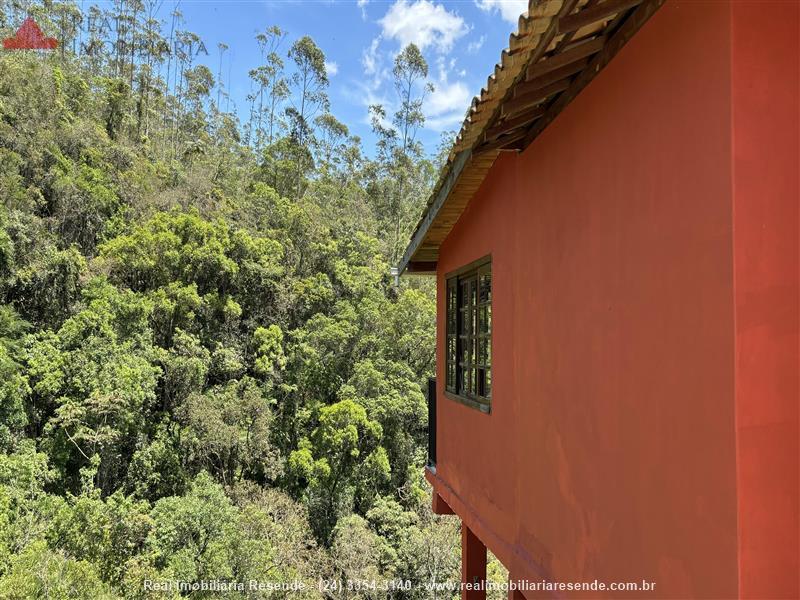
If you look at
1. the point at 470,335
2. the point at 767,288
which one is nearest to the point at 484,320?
the point at 470,335

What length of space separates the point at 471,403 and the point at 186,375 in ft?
43.6

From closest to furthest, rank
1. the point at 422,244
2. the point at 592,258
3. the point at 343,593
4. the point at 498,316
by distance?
the point at 592,258
the point at 498,316
the point at 422,244
the point at 343,593

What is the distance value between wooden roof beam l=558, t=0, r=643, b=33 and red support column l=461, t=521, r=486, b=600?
415 cm

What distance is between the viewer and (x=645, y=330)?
5.91 feet

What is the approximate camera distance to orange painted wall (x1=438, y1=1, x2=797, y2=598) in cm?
139

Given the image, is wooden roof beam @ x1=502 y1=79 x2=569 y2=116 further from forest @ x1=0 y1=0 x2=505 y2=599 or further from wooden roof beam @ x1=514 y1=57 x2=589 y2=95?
forest @ x1=0 y1=0 x2=505 y2=599

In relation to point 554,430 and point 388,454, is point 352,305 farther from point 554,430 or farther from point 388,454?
point 554,430

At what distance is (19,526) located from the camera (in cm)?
1078

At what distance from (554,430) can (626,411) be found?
70 centimetres

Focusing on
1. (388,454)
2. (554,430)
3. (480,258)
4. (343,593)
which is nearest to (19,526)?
(343,593)

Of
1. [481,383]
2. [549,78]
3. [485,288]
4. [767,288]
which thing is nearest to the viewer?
[767,288]

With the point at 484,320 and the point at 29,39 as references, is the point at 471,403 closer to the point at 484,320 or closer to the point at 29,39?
the point at 484,320

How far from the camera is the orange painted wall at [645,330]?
1388mm

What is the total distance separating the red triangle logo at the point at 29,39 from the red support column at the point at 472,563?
23.3 m
